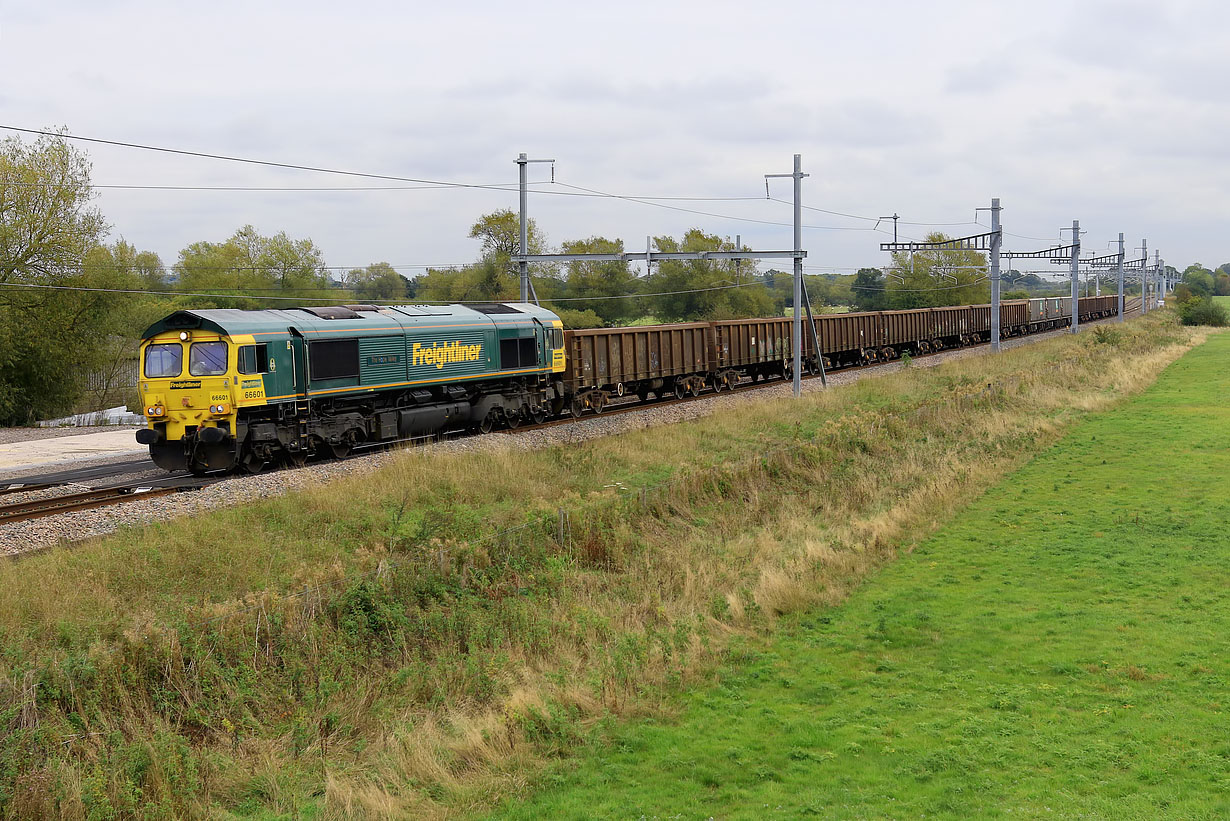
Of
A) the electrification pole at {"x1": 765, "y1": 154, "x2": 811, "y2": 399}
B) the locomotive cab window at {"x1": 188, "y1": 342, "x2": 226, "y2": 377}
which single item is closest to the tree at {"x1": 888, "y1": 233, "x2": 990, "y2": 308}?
the electrification pole at {"x1": 765, "y1": 154, "x2": 811, "y2": 399}

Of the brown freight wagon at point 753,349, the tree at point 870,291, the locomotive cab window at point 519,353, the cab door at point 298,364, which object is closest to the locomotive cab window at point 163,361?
the cab door at point 298,364

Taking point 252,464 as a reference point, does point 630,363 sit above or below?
above

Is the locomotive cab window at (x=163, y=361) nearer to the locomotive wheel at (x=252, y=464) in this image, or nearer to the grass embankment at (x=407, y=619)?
the locomotive wheel at (x=252, y=464)

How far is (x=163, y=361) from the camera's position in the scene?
19.9 m

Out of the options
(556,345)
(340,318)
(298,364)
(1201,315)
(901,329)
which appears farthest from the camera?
(1201,315)

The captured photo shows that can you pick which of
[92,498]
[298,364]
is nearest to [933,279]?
[298,364]

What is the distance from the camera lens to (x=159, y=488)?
18.1 meters

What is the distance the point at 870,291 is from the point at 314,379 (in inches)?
3746

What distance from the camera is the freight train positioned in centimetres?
1961

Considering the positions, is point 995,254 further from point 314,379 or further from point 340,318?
point 314,379

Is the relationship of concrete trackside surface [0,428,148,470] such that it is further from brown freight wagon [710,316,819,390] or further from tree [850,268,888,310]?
tree [850,268,888,310]

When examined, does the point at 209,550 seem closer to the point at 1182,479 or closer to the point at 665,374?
the point at 1182,479

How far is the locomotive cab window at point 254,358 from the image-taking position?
63.8 ft

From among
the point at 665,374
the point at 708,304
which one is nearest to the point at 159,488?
the point at 665,374
